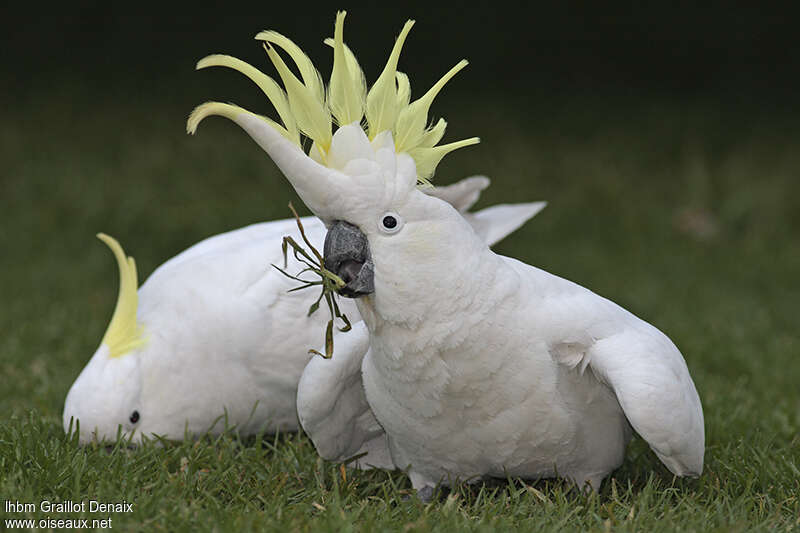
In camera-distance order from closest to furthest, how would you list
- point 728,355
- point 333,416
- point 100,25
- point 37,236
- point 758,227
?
point 333,416
point 728,355
point 37,236
point 758,227
point 100,25

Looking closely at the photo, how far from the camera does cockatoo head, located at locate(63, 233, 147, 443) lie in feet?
10.8

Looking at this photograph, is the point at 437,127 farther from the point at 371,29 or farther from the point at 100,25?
the point at 100,25

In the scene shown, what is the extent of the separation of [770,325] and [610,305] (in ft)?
11.6

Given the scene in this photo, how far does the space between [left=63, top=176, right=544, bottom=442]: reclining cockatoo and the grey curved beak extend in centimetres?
100

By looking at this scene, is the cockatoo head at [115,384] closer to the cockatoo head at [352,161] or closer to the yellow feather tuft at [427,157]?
the cockatoo head at [352,161]

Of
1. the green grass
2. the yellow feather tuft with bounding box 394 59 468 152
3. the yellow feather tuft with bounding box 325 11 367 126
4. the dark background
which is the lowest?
the green grass

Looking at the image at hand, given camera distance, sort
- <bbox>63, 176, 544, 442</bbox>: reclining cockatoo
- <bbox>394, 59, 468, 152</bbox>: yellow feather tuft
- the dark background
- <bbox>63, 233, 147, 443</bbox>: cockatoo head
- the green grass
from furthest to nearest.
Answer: the dark background, <bbox>63, 176, 544, 442</bbox>: reclining cockatoo, <bbox>63, 233, 147, 443</bbox>: cockatoo head, the green grass, <bbox>394, 59, 468, 152</bbox>: yellow feather tuft

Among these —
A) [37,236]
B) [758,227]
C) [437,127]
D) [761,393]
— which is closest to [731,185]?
[758,227]

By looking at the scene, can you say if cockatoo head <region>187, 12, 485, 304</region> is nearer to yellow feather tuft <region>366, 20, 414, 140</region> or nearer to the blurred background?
yellow feather tuft <region>366, 20, 414, 140</region>

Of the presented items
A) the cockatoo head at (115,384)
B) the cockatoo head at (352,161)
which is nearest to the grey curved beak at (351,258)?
the cockatoo head at (352,161)

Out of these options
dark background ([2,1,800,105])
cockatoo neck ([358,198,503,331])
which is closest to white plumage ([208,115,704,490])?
cockatoo neck ([358,198,503,331])

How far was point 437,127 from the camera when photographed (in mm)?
2611

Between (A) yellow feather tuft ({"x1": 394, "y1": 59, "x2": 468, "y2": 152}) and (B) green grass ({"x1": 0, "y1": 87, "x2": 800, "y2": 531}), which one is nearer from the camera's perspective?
(A) yellow feather tuft ({"x1": 394, "y1": 59, "x2": 468, "y2": 152})

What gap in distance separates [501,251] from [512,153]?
1989 mm
